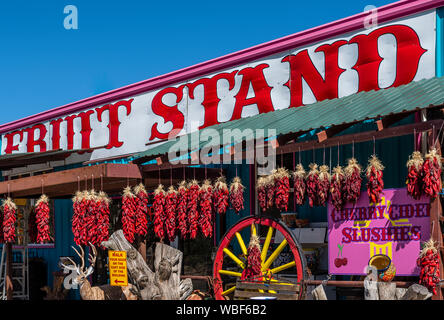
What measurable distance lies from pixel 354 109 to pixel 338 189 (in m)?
1.30

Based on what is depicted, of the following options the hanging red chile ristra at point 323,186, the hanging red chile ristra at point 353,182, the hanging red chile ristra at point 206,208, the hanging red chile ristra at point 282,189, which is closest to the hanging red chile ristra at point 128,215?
the hanging red chile ristra at point 206,208

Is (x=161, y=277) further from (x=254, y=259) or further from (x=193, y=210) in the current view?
(x=254, y=259)

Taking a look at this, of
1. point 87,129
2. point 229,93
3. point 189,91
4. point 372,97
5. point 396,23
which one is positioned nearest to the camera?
point 372,97

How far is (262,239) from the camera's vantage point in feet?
36.7

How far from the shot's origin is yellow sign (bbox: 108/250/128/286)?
31.9ft

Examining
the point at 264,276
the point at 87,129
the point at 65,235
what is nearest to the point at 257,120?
the point at 264,276

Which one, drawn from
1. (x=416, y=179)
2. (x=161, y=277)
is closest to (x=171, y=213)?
(x=161, y=277)

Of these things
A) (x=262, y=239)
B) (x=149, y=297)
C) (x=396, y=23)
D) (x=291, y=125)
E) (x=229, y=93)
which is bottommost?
(x=149, y=297)

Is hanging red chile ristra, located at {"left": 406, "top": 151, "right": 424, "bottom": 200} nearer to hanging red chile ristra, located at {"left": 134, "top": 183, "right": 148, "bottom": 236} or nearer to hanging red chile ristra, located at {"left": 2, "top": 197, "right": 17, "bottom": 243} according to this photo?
hanging red chile ristra, located at {"left": 134, "top": 183, "right": 148, "bottom": 236}

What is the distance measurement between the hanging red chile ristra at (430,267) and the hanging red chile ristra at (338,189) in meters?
1.44

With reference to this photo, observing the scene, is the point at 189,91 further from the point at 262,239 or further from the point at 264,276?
the point at 264,276

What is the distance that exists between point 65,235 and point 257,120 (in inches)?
348

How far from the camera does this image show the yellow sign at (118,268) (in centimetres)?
973

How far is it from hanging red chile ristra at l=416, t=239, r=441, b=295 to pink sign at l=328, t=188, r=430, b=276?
27cm
